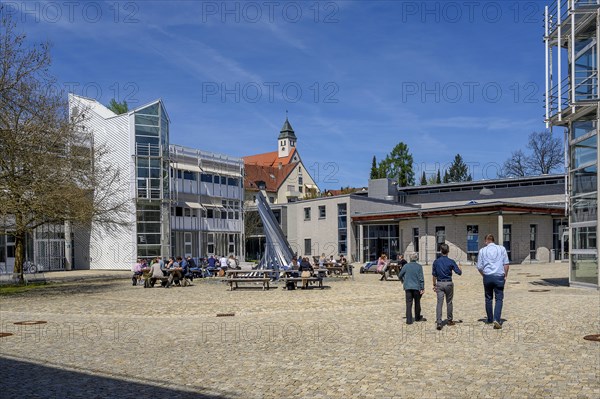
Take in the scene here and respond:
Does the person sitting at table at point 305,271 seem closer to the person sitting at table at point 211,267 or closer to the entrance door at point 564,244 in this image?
the person sitting at table at point 211,267

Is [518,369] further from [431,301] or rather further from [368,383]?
[431,301]

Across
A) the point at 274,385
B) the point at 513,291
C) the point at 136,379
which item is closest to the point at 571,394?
the point at 274,385

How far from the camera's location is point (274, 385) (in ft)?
24.4

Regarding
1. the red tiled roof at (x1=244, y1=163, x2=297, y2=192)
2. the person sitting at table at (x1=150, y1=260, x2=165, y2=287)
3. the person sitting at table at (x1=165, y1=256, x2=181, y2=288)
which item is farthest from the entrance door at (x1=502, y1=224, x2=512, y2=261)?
the red tiled roof at (x1=244, y1=163, x2=297, y2=192)

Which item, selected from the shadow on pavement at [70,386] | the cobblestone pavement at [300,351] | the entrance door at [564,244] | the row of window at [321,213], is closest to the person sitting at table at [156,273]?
the cobblestone pavement at [300,351]

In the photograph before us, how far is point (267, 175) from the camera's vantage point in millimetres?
88562

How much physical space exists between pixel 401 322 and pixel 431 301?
4.53 m

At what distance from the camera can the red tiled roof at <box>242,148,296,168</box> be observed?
107m

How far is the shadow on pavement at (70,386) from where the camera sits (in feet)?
23.1

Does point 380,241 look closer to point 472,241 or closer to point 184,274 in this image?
point 472,241

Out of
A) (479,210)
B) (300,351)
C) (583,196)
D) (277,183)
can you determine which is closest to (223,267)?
(583,196)

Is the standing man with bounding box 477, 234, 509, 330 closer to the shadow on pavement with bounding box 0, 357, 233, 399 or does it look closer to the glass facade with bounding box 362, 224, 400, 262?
the shadow on pavement with bounding box 0, 357, 233, 399

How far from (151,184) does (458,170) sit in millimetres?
71631

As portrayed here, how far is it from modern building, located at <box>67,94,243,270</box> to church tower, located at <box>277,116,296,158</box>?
216 feet
